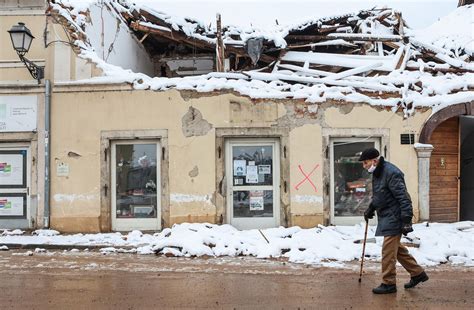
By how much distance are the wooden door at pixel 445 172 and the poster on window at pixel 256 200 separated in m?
4.09

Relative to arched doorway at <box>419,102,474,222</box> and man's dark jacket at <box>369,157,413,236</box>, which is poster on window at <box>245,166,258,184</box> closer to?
arched doorway at <box>419,102,474,222</box>

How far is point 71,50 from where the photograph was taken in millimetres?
10500

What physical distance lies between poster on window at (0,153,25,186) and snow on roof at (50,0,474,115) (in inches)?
99.6

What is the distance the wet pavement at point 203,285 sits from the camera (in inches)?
208

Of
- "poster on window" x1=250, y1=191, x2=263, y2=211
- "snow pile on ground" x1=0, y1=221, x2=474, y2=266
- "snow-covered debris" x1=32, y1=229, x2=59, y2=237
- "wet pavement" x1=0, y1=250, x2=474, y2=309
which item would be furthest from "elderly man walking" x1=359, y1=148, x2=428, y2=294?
"snow-covered debris" x1=32, y1=229, x2=59, y2=237

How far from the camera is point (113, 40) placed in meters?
12.4

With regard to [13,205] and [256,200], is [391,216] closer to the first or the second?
[256,200]

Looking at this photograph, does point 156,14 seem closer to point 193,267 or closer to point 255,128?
point 255,128

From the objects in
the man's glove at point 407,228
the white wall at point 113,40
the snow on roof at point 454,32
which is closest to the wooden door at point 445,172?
the snow on roof at point 454,32

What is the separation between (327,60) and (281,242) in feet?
19.4

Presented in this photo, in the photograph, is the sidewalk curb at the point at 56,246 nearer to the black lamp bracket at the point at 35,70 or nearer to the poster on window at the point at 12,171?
the poster on window at the point at 12,171

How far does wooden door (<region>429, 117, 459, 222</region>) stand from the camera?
10938 millimetres

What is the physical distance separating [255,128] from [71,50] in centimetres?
457

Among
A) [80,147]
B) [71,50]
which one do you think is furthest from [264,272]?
[71,50]
